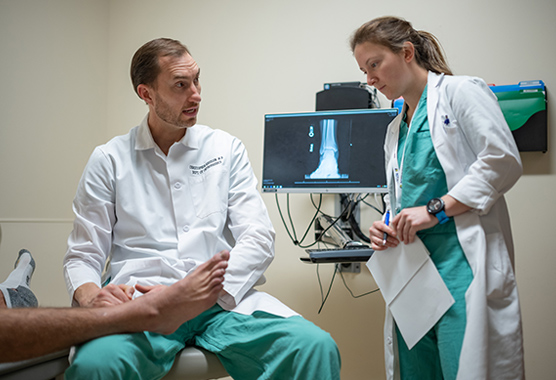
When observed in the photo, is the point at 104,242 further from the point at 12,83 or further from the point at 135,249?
the point at 12,83

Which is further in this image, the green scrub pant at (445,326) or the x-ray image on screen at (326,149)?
the x-ray image on screen at (326,149)

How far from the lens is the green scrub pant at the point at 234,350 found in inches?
42.4

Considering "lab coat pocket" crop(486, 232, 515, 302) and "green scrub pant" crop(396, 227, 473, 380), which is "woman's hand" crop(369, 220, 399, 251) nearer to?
"green scrub pant" crop(396, 227, 473, 380)

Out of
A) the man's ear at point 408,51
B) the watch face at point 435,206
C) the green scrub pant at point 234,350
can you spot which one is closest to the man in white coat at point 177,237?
the green scrub pant at point 234,350

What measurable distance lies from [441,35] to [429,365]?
171cm

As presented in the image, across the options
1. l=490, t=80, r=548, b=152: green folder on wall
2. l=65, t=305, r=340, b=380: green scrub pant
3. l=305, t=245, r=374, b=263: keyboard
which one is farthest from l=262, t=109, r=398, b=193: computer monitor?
l=65, t=305, r=340, b=380: green scrub pant

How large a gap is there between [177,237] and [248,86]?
1463 mm

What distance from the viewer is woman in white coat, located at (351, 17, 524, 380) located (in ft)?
4.05

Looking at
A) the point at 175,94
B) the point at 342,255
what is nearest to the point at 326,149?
the point at 342,255

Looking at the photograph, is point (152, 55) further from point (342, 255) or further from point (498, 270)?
point (498, 270)

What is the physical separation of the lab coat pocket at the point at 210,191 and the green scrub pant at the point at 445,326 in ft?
2.14

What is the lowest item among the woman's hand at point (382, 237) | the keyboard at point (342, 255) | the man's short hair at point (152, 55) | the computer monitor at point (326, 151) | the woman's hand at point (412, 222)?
the keyboard at point (342, 255)

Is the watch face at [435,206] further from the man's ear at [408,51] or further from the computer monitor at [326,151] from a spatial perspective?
the computer monitor at [326,151]

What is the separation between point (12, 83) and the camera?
2340 mm
